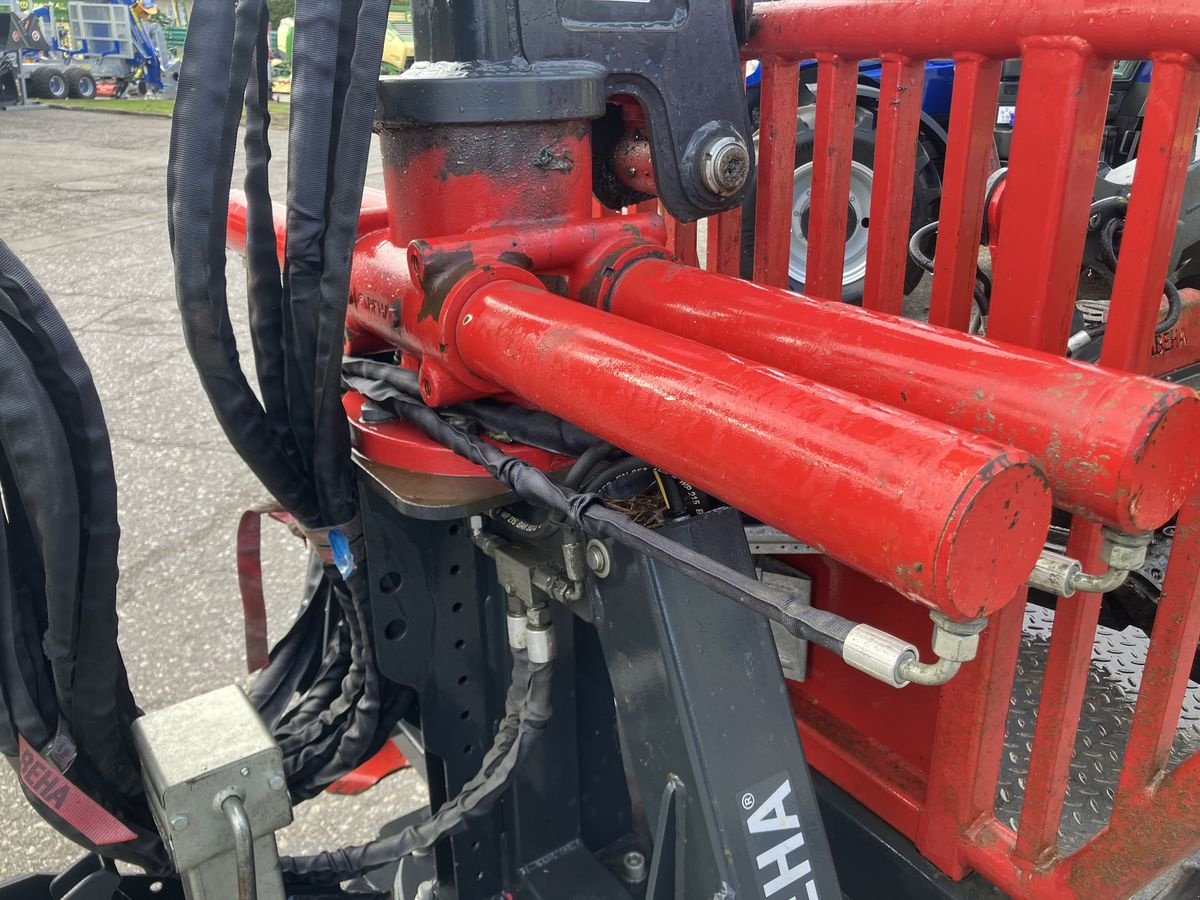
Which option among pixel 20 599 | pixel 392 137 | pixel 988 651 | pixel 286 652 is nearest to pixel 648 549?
pixel 988 651

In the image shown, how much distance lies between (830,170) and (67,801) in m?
1.10

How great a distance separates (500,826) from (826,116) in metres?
1.04

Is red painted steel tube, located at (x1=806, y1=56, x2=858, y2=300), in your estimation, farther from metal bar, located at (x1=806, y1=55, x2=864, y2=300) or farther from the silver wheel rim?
the silver wheel rim

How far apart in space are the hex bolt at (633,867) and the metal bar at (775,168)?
87 centimetres

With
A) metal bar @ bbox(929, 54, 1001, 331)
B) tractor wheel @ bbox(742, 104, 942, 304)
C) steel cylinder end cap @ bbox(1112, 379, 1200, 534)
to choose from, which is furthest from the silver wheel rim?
steel cylinder end cap @ bbox(1112, 379, 1200, 534)

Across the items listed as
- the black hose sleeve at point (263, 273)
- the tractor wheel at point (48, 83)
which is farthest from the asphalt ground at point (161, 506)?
the tractor wheel at point (48, 83)

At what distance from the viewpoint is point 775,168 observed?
1283 millimetres

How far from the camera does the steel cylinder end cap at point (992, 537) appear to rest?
551 millimetres

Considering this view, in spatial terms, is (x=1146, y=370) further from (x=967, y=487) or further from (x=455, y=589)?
(x=455, y=589)

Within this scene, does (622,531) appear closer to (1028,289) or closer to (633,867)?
(1028,289)

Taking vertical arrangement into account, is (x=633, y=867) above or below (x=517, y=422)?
below

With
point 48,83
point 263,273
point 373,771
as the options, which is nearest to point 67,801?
point 263,273

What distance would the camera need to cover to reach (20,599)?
1092mm

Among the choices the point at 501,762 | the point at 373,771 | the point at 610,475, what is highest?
the point at 610,475
